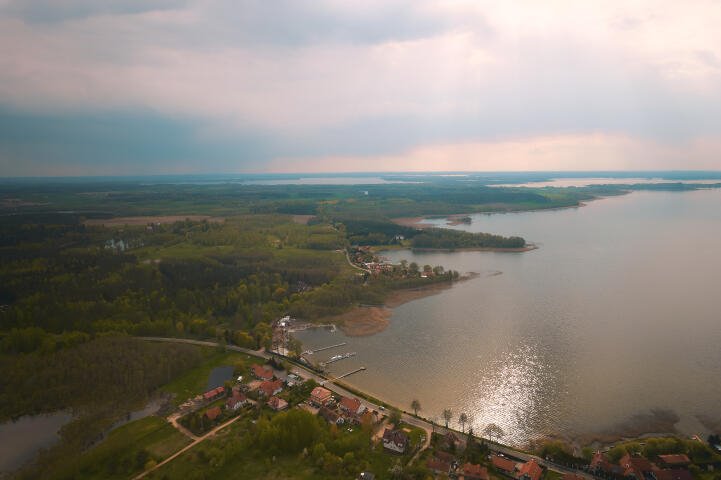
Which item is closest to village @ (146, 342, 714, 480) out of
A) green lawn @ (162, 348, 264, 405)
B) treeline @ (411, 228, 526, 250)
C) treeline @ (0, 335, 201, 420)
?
green lawn @ (162, 348, 264, 405)

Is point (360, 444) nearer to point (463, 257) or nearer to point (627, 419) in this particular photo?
point (627, 419)

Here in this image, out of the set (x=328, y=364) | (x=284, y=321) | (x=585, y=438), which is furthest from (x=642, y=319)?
(x=284, y=321)

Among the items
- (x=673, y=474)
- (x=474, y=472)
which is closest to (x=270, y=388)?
(x=474, y=472)

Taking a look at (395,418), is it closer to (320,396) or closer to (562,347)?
(320,396)

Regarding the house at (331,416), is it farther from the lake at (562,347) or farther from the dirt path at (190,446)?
the dirt path at (190,446)

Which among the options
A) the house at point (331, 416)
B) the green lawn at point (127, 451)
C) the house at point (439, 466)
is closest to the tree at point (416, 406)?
the house at point (331, 416)

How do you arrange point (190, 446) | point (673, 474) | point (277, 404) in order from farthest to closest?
1. point (277, 404)
2. point (190, 446)
3. point (673, 474)
